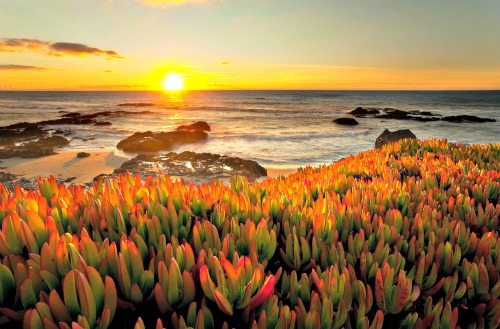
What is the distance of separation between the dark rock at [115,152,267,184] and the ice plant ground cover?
409 inches

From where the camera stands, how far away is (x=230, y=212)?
263 cm

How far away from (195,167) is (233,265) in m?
12.7

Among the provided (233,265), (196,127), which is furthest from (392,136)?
(233,265)

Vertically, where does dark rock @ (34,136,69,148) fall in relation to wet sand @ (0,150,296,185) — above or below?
above

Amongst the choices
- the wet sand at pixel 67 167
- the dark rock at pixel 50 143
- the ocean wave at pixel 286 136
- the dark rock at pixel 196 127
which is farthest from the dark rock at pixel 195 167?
the dark rock at pixel 196 127

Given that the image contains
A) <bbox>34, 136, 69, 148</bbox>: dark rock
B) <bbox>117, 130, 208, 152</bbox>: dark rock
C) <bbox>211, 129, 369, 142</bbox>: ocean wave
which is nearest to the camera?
<bbox>117, 130, 208, 152</bbox>: dark rock

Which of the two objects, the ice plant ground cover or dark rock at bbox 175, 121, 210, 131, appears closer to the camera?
the ice plant ground cover

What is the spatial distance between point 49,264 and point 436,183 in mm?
3711

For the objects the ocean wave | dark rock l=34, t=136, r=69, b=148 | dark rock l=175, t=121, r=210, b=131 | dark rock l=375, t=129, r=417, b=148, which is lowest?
the ocean wave

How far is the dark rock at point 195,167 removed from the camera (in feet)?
44.5

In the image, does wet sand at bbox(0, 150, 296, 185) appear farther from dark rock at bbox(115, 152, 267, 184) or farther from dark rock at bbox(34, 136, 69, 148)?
dark rock at bbox(34, 136, 69, 148)

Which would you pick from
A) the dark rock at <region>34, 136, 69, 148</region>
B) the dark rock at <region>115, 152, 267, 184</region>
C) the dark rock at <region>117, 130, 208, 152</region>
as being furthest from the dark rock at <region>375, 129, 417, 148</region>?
the dark rock at <region>34, 136, 69, 148</region>

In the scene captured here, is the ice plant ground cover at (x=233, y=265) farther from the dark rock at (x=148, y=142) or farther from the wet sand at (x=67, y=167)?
the dark rock at (x=148, y=142)

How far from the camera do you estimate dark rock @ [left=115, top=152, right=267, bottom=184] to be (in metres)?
13.6
